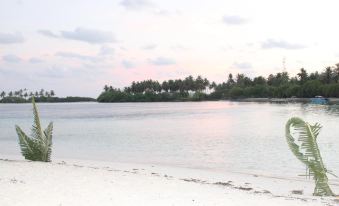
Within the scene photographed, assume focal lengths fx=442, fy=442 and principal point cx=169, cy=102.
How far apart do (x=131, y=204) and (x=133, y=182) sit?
301 centimetres

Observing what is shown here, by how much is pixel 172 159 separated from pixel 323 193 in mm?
14103

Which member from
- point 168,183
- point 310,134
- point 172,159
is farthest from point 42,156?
point 310,134

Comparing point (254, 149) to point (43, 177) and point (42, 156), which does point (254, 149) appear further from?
point (43, 177)

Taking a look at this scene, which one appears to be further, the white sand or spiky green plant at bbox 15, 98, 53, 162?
spiky green plant at bbox 15, 98, 53, 162

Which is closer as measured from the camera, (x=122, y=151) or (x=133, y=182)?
(x=133, y=182)

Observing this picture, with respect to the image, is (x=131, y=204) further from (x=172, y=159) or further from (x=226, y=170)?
(x=172, y=159)

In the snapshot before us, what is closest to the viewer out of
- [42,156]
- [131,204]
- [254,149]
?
[131,204]

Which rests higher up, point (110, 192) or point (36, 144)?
point (36, 144)

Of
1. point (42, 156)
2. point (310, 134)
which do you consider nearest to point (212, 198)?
point (310, 134)

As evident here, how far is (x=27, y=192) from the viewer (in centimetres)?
1046

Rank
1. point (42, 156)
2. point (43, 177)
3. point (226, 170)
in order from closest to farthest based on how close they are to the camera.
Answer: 1. point (43, 177)
2. point (42, 156)
3. point (226, 170)

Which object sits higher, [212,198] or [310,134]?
[310,134]

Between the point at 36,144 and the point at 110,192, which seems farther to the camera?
the point at 36,144

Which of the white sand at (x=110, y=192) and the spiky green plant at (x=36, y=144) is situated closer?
the white sand at (x=110, y=192)
